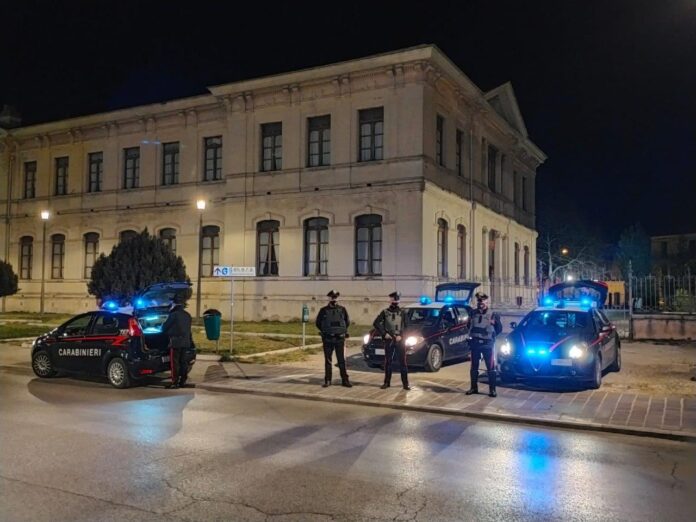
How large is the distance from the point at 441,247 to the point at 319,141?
7233mm

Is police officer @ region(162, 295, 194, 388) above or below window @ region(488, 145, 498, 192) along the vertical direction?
below

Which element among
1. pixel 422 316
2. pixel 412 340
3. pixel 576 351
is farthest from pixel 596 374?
pixel 422 316

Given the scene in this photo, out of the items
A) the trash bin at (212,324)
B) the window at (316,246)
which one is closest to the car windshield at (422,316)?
the trash bin at (212,324)

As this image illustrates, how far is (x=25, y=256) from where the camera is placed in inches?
1458

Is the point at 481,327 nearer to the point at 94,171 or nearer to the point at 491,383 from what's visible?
the point at 491,383

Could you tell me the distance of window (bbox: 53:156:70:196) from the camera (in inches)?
1427

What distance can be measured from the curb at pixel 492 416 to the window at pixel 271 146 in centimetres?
1870

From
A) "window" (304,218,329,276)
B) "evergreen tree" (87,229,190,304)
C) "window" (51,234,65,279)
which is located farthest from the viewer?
"window" (51,234,65,279)

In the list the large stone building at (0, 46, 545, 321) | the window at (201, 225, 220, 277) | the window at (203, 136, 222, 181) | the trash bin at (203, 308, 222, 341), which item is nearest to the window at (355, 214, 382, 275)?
the large stone building at (0, 46, 545, 321)

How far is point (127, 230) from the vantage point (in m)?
33.9

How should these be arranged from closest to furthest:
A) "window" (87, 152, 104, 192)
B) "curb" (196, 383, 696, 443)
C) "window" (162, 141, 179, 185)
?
1. "curb" (196, 383, 696, 443)
2. "window" (162, 141, 179, 185)
3. "window" (87, 152, 104, 192)

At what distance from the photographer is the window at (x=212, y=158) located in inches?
1249

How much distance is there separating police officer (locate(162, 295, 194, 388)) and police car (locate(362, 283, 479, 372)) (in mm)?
4118

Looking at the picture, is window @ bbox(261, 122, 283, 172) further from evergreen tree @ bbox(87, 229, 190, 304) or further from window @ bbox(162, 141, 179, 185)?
evergreen tree @ bbox(87, 229, 190, 304)
